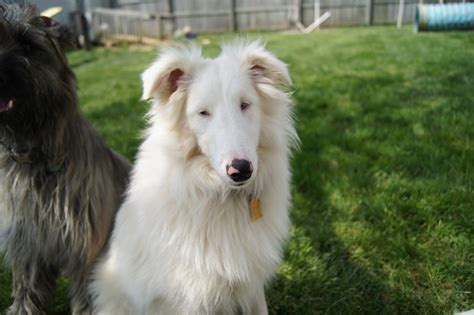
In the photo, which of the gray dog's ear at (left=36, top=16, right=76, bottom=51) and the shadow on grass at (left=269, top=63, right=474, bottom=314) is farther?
the shadow on grass at (left=269, top=63, right=474, bottom=314)

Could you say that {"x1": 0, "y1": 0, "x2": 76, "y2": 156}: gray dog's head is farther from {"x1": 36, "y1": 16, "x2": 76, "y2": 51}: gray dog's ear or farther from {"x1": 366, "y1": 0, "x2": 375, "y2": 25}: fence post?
{"x1": 366, "y1": 0, "x2": 375, "y2": 25}: fence post

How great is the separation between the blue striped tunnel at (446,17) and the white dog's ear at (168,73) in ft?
34.2

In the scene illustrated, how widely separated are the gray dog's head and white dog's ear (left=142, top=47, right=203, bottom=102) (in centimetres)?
56

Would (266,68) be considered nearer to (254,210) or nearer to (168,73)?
(168,73)

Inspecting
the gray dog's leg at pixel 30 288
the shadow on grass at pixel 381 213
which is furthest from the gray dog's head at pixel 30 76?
the shadow on grass at pixel 381 213

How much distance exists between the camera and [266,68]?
84.2 inches

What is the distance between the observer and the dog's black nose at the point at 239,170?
1774mm

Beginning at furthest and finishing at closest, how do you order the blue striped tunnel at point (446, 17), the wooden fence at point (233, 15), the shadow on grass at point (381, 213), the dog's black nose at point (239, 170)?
the wooden fence at point (233, 15), the blue striped tunnel at point (446, 17), the shadow on grass at point (381, 213), the dog's black nose at point (239, 170)

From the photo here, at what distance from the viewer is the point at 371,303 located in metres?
2.62

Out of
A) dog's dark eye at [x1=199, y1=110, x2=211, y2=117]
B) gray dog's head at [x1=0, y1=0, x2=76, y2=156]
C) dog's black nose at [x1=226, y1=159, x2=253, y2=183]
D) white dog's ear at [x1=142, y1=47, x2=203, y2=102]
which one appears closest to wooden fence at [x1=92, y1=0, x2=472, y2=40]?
gray dog's head at [x1=0, y1=0, x2=76, y2=156]

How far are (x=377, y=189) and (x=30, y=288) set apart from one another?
2.70m

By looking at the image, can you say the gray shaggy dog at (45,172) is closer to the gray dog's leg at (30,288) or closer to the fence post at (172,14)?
the gray dog's leg at (30,288)

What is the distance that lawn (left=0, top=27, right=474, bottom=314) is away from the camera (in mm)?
2727

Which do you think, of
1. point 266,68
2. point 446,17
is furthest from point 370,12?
point 266,68
